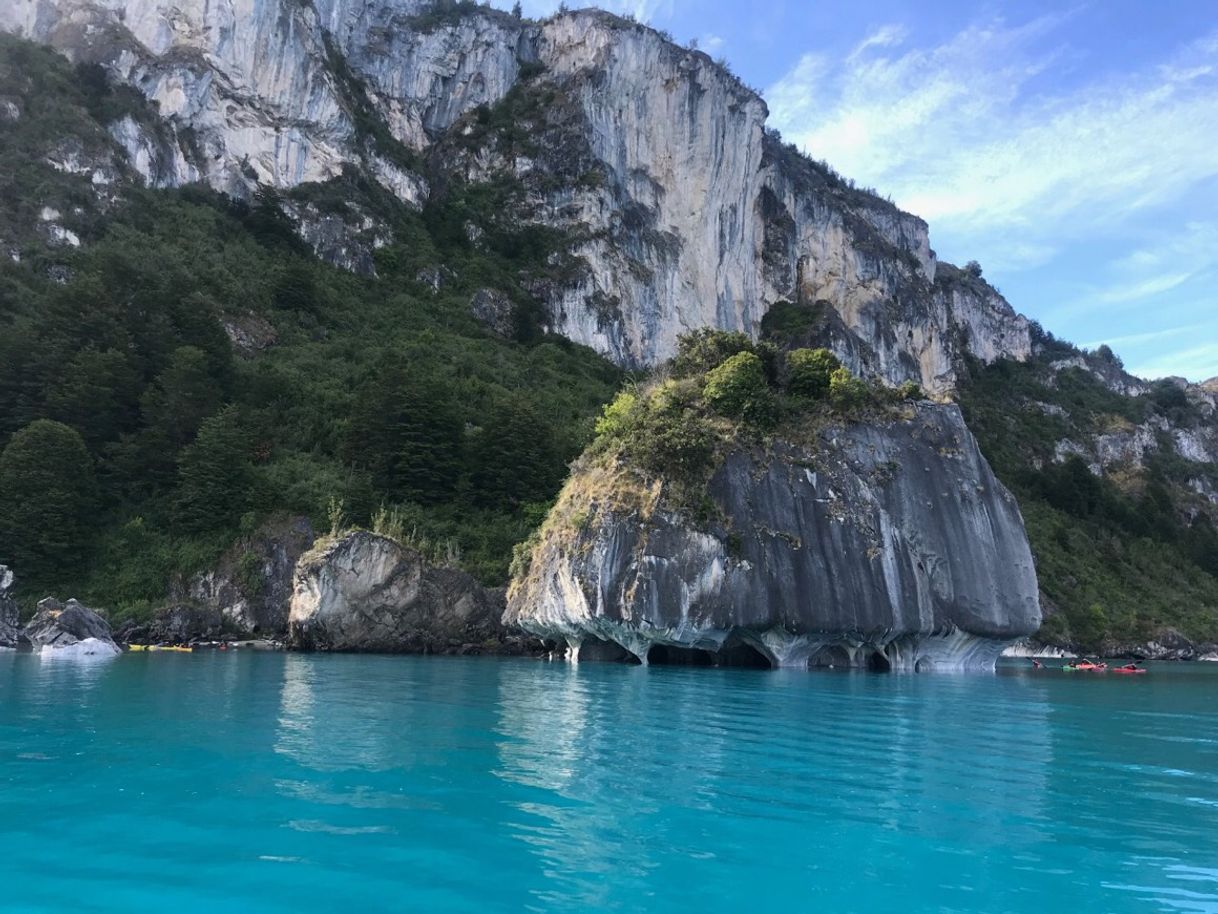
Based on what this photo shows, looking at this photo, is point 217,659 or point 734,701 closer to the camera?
point 734,701

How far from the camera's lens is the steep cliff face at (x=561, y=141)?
257 ft

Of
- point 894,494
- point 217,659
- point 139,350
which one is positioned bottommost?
point 217,659

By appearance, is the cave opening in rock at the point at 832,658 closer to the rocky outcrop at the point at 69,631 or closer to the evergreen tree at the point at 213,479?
the rocky outcrop at the point at 69,631

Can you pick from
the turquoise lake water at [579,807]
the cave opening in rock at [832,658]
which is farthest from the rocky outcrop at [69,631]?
the cave opening in rock at [832,658]

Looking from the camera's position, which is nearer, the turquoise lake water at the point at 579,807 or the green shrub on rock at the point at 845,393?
the turquoise lake water at the point at 579,807

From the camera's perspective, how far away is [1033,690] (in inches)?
1216

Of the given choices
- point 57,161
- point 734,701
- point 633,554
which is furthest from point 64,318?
point 734,701

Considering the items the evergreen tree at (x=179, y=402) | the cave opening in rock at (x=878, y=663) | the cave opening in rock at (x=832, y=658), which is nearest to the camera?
the cave opening in rock at (x=832, y=658)

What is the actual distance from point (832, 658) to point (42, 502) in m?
40.8

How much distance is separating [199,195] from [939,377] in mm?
100389

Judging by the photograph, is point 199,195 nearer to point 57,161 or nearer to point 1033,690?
point 57,161

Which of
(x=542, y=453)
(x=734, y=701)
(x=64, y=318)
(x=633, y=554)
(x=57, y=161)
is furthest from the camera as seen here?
(x=57, y=161)

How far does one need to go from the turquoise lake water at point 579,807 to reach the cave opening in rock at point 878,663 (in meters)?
18.5

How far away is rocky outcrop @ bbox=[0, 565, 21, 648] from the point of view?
37656mm
